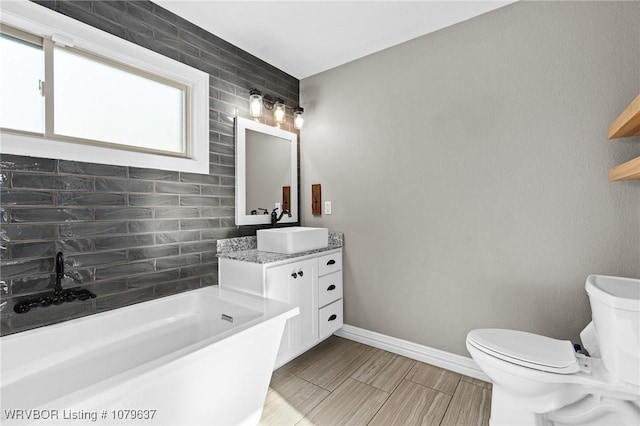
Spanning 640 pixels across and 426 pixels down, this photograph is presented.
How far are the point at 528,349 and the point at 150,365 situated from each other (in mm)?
1753

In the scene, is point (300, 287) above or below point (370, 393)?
above

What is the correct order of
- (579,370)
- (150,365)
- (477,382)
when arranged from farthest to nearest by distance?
(477,382) < (579,370) < (150,365)

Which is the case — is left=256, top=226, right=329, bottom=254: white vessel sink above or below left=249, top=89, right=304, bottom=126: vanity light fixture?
below

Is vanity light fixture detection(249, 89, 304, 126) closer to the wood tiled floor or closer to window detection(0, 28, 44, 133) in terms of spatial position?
window detection(0, 28, 44, 133)

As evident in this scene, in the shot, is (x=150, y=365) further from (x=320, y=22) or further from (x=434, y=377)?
(x=320, y=22)

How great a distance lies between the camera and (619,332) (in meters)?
1.25

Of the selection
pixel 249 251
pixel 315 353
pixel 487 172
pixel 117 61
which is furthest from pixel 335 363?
pixel 117 61

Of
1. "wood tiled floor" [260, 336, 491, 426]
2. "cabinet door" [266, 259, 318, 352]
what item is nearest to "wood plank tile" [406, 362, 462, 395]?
"wood tiled floor" [260, 336, 491, 426]

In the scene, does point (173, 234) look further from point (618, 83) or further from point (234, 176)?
point (618, 83)

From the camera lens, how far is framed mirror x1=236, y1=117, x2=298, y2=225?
2454mm

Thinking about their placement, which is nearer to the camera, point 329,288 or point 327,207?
point 329,288

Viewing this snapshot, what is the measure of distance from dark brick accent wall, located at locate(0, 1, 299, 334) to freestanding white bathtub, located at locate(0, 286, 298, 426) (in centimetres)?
14

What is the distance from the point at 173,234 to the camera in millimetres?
2035

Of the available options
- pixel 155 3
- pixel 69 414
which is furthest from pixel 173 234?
pixel 155 3
